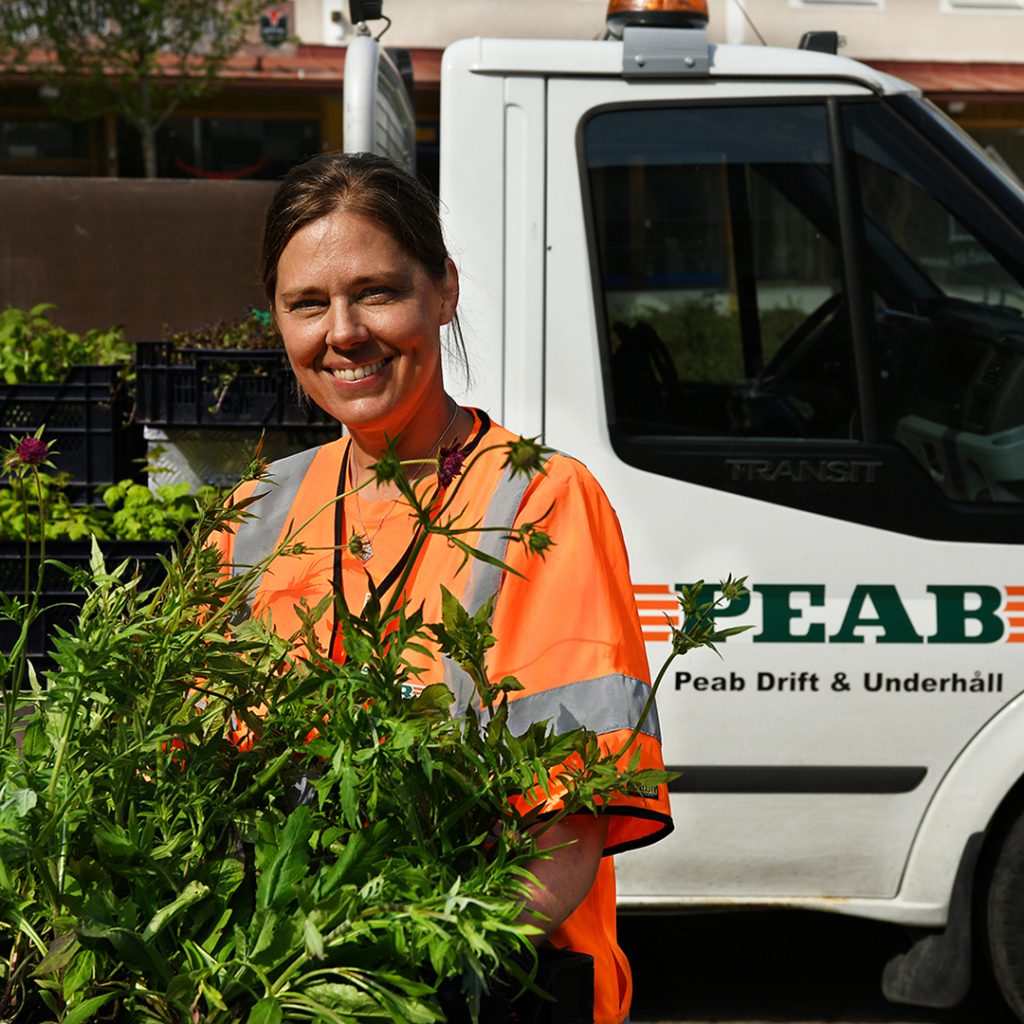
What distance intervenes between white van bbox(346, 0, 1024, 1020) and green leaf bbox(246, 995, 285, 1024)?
208 centimetres

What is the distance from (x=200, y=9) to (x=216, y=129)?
2.82 meters

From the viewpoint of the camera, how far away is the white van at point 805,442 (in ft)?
10.3

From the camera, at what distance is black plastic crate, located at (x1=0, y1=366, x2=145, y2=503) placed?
3.72 m

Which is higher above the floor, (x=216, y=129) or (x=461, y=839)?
(x=461, y=839)

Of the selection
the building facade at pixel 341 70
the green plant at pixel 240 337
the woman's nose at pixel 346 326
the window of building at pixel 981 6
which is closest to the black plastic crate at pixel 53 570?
the green plant at pixel 240 337

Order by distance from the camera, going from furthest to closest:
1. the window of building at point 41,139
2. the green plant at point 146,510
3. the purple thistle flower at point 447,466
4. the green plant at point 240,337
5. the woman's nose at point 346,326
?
the window of building at point 41,139 → the green plant at point 240,337 → the green plant at point 146,510 → the woman's nose at point 346,326 → the purple thistle flower at point 447,466

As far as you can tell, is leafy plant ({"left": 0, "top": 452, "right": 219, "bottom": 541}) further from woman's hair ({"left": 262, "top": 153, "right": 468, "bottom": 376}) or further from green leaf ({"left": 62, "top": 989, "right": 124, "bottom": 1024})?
green leaf ({"left": 62, "top": 989, "right": 124, "bottom": 1024})

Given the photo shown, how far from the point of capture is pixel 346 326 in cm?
171

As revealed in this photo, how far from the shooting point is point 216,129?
18469 millimetres

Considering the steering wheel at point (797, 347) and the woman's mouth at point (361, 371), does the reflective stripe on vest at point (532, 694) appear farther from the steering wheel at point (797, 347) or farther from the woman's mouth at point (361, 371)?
the steering wheel at point (797, 347)

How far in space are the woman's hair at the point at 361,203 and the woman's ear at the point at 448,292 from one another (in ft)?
0.04

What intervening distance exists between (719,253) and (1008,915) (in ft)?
5.59

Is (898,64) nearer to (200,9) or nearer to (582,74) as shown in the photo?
(200,9)

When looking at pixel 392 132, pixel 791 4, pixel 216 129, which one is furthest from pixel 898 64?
pixel 392 132
